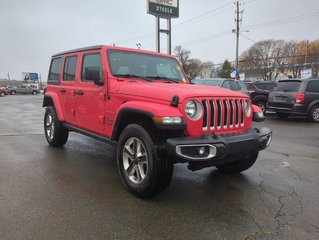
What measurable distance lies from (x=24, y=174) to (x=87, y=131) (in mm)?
1173

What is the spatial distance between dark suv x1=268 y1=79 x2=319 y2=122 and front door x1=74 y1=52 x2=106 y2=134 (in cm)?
888

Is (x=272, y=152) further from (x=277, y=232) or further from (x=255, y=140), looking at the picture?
(x=277, y=232)

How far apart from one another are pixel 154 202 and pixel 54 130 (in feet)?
11.5

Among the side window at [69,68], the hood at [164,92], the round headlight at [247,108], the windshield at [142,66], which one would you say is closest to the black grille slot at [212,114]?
the hood at [164,92]

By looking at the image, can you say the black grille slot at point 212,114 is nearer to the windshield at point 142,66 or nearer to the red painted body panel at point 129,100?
the red painted body panel at point 129,100

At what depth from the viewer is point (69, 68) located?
19.3 ft

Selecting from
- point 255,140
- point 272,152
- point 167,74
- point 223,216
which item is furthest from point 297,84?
point 223,216

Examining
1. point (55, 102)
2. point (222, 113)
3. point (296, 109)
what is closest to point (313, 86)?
point (296, 109)

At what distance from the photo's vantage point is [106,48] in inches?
190

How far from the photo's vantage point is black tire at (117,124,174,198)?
11.5ft

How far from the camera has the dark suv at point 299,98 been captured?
11.4 m

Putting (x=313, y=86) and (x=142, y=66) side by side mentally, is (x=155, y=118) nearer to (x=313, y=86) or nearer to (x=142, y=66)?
(x=142, y=66)

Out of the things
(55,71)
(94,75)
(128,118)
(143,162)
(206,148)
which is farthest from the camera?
(55,71)

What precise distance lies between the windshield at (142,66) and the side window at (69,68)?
47.4 inches
